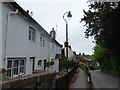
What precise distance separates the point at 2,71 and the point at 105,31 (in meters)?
16.8

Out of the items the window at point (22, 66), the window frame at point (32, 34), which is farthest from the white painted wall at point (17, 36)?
the window at point (22, 66)

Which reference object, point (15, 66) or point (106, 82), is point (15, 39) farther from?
point (106, 82)

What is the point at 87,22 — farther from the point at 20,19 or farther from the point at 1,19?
the point at 1,19

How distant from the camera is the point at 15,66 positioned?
736 inches

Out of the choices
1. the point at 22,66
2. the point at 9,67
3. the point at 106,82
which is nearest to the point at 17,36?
the point at 9,67

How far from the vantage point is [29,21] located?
21.0m

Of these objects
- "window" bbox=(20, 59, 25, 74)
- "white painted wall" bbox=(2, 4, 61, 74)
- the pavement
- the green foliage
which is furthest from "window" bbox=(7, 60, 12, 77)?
the green foliage

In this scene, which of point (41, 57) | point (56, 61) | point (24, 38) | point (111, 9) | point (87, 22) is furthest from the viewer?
point (56, 61)

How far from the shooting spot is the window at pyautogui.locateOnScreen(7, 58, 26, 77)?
17.4 metres

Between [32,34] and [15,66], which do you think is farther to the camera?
[32,34]

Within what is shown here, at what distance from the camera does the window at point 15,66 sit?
17406 millimetres

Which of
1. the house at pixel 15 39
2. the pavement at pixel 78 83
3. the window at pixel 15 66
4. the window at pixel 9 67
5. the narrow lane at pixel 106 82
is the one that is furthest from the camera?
the narrow lane at pixel 106 82

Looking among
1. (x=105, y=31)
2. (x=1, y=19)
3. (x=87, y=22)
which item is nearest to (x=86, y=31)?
(x=87, y=22)

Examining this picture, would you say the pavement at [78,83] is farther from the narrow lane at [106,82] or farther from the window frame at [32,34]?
the window frame at [32,34]
